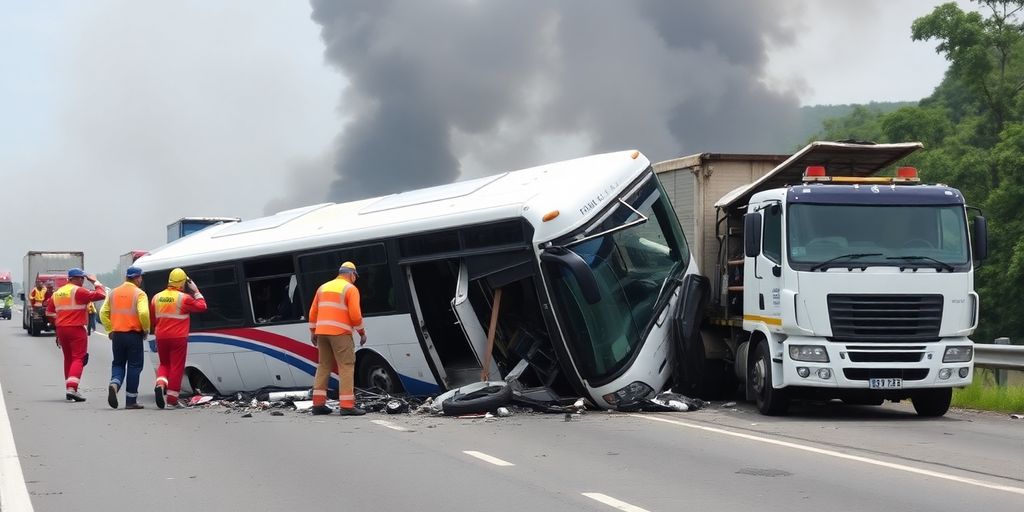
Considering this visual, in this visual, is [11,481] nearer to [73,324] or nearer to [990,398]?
[73,324]

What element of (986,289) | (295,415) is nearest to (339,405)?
(295,415)

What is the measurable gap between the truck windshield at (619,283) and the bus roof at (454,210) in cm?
32

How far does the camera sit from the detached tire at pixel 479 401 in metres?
13.5

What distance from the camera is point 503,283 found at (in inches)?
529

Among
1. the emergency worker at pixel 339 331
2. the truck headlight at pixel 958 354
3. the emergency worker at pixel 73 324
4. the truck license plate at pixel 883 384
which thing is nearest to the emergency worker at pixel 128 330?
the emergency worker at pixel 73 324

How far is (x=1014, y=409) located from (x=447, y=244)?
6.80 meters

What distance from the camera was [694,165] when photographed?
51.5 ft

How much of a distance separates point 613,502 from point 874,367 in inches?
234

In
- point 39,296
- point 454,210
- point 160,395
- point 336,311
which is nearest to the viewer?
point 336,311

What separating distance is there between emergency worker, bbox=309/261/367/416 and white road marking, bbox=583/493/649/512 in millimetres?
6264

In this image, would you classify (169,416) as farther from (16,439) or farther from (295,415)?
(16,439)

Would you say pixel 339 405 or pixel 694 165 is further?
pixel 694 165

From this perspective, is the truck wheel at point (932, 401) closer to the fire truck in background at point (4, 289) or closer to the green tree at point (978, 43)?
the green tree at point (978, 43)

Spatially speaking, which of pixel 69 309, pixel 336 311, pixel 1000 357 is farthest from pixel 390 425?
pixel 1000 357
